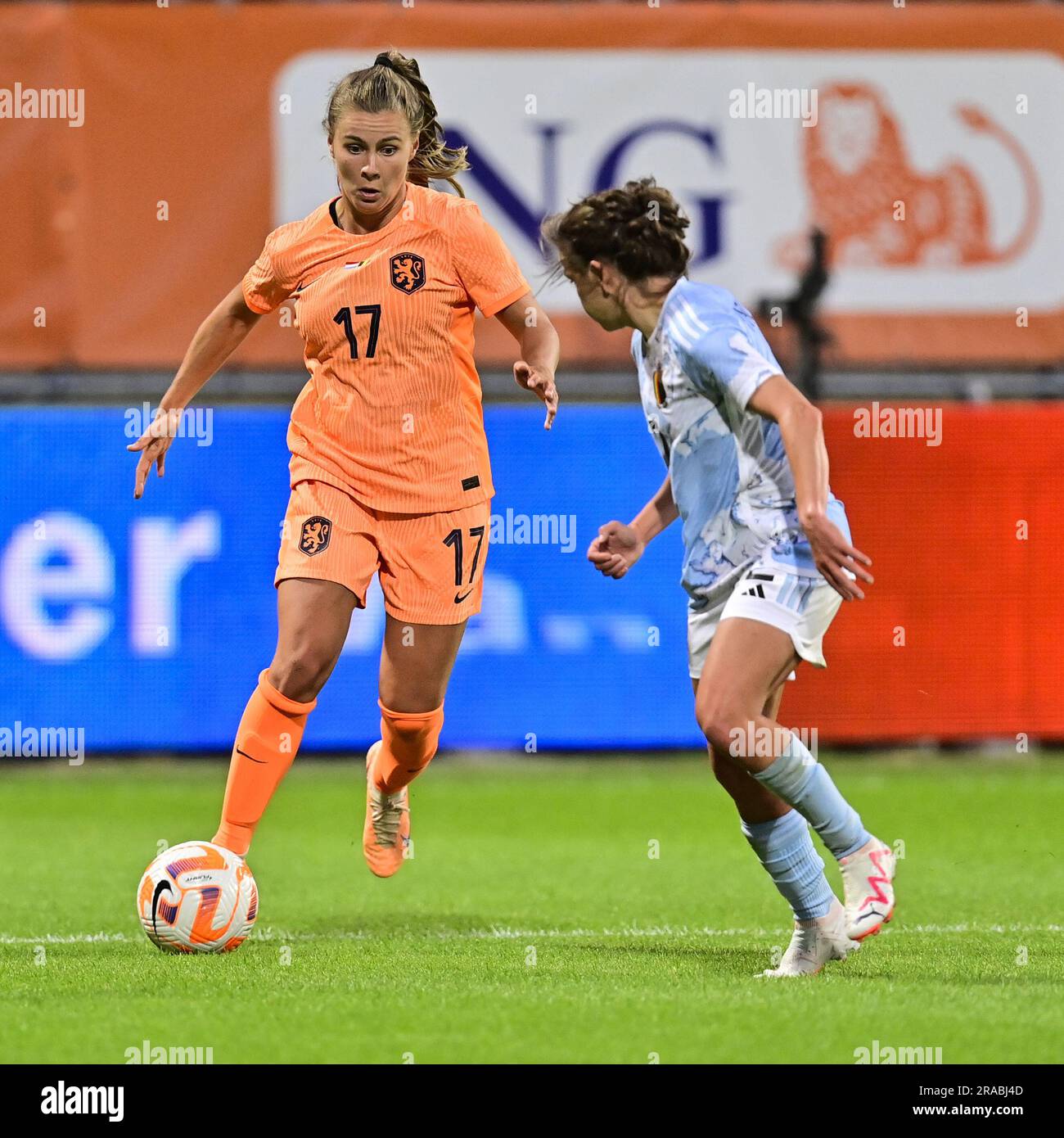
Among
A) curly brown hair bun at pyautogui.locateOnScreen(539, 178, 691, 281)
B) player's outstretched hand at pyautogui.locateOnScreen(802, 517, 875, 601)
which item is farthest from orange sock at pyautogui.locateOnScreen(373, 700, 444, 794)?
player's outstretched hand at pyautogui.locateOnScreen(802, 517, 875, 601)

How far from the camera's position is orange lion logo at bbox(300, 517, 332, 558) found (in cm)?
558

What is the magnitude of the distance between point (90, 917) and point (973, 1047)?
125 inches

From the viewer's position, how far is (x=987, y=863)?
7.58 m

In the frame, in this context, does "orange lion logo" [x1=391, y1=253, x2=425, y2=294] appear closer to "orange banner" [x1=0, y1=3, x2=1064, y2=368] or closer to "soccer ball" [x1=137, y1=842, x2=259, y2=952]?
"soccer ball" [x1=137, y1=842, x2=259, y2=952]

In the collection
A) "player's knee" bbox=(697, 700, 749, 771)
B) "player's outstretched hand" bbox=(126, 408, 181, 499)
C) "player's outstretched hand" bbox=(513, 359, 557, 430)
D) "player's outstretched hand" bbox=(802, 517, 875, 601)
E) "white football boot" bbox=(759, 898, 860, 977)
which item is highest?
"player's outstretched hand" bbox=(513, 359, 557, 430)

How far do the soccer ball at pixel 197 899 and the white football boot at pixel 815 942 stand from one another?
1.42m

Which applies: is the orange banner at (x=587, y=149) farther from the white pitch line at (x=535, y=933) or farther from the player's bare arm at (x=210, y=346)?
the white pitch line at (x=535, y=933)

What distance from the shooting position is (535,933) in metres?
5.92

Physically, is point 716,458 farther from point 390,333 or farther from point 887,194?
point 887,194

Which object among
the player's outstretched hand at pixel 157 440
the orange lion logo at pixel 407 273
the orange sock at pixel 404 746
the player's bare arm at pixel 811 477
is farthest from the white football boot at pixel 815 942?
the player's outstretched hand at pixel 157 440

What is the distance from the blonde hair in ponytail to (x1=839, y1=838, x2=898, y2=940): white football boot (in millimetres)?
2207
